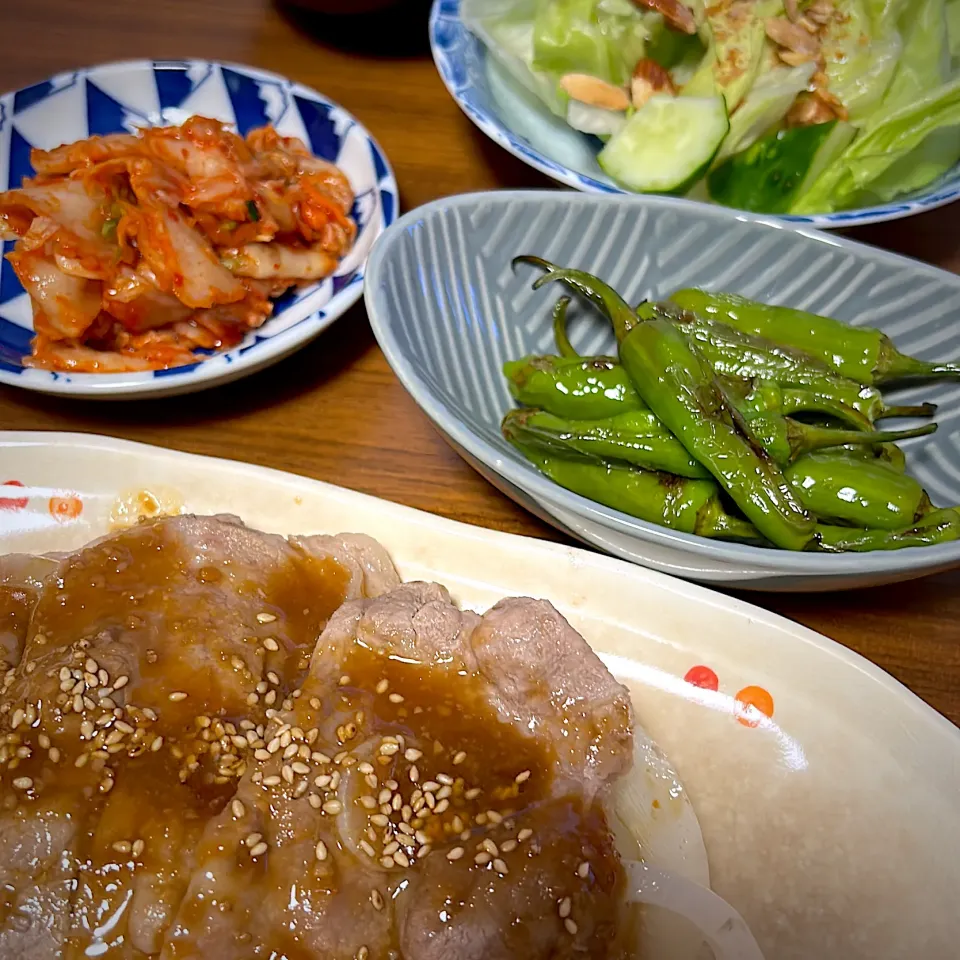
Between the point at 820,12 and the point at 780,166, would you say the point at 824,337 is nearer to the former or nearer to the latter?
the point at 780,166

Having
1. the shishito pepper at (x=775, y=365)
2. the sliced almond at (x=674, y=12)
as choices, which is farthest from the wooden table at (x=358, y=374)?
the sliced almond at (x=674, y=12)

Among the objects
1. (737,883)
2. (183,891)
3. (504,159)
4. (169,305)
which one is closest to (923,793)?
(737,883)

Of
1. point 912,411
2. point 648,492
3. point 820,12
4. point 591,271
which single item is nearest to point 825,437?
point 912,411

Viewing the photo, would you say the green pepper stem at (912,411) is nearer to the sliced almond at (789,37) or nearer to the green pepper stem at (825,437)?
the green pepper stem at (825,437)

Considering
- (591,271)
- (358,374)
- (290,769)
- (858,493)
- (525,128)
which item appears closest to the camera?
(290,769)

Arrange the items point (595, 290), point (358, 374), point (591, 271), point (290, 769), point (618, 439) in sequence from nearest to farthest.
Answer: point (290, 769) < point (618, 439) < point (595, 290) < point (591, 271) < point (358, 374)

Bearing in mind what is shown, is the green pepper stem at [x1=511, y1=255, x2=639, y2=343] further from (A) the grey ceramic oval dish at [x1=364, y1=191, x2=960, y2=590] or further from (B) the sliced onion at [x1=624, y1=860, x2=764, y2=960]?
(B) the sliced onion at [x1=624, y1=860, x2=764, y2=960]

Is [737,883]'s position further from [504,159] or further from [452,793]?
[504,159]
